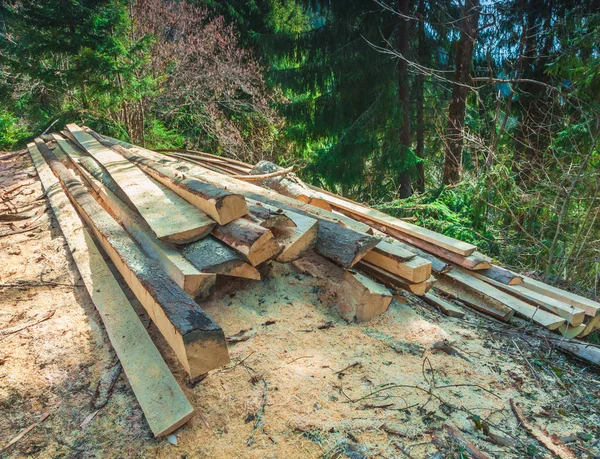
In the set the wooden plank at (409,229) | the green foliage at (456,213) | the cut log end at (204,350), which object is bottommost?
the green foliage at (456,213)

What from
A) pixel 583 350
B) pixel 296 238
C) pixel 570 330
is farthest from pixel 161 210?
pixel 570 330

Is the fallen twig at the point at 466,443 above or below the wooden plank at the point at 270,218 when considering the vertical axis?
below

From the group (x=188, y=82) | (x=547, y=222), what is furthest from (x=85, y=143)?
(x=547, y=222)

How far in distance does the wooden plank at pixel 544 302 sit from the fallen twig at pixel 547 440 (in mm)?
1475

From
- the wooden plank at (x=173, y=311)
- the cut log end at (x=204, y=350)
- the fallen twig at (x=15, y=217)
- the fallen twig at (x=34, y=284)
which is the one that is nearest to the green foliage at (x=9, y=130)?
the fallen twig at (x=15, y=217)

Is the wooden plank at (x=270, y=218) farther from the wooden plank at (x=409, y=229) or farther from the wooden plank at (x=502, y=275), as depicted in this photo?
the wooden plank at (x=502, y=275)

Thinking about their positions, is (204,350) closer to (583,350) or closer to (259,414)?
(259,414)

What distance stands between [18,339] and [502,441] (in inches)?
101

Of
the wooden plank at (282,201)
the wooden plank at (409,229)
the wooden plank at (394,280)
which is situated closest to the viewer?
the wooden plank at (394,280)

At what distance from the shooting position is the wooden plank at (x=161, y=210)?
7.84ft

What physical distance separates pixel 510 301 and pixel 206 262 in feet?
8.05

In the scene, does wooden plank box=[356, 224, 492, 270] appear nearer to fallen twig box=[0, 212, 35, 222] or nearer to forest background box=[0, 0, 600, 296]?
forest background box=[0, 0, 600, 296]

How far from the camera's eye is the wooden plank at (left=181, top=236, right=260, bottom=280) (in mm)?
2229

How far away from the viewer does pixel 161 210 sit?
105 inches
